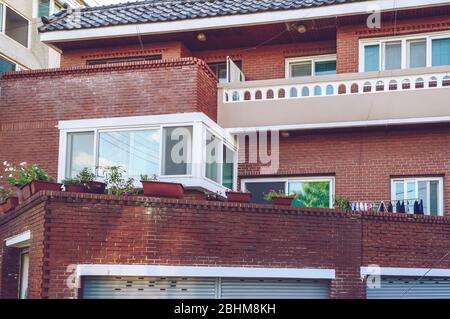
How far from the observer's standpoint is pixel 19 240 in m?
16.4

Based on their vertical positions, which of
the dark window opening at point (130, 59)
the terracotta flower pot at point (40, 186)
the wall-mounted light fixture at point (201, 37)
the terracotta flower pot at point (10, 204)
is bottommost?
the terracotta flower pot at point (10, 204)

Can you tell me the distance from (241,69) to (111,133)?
15.2ft

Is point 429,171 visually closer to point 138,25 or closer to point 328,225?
point 328,225

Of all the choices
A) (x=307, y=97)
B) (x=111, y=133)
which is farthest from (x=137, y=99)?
(x=307, y=97)

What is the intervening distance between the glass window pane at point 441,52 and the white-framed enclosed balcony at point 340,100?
1263 mm

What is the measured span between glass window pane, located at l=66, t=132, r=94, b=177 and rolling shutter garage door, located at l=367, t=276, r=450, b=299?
6774mm

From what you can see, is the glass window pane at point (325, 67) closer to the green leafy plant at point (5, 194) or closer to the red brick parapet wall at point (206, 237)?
the red brick parapet wall at point (206, 237)

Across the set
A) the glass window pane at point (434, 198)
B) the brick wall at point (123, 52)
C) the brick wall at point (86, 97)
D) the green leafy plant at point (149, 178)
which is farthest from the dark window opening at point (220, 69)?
the glass window pane at point (434, 198)

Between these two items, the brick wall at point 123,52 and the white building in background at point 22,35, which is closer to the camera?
the brick wall at point 123,52

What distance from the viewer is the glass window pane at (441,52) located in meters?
20.4

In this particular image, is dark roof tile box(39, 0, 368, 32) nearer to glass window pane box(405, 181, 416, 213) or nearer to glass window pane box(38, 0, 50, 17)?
glass window pane box(405, 181, 416, 213)

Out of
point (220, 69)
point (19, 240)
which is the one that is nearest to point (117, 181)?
point (19, 240)

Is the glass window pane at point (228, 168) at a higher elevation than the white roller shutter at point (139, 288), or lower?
higher

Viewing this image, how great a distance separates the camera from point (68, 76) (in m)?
19.6
